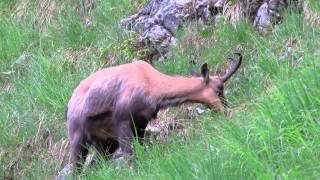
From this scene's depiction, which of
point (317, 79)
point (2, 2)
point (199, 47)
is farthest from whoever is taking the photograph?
point (2, 2)

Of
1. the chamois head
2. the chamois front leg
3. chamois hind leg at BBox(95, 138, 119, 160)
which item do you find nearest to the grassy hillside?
the chamois head

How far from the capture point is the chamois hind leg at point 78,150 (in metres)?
8.40

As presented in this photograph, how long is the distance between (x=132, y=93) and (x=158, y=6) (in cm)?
376

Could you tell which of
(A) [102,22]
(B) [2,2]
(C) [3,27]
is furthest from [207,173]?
(B) [2,2]

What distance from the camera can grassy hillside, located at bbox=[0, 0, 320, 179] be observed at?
5.65 metres

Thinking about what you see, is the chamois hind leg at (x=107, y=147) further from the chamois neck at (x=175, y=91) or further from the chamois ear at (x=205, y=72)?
the chamois ear at (x=205, y=72)

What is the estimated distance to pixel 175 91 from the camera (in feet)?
26.5

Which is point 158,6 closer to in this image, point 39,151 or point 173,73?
point 173,73

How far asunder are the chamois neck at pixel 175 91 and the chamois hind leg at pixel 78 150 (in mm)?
983

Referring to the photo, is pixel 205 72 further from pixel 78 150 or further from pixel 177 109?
pixel 78 150

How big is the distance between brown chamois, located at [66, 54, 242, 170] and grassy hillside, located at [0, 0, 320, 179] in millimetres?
282

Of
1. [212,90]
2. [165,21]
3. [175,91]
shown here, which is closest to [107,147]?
[175,91]

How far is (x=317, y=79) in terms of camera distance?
6137 millimetres

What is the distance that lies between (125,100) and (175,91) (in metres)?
0.52
